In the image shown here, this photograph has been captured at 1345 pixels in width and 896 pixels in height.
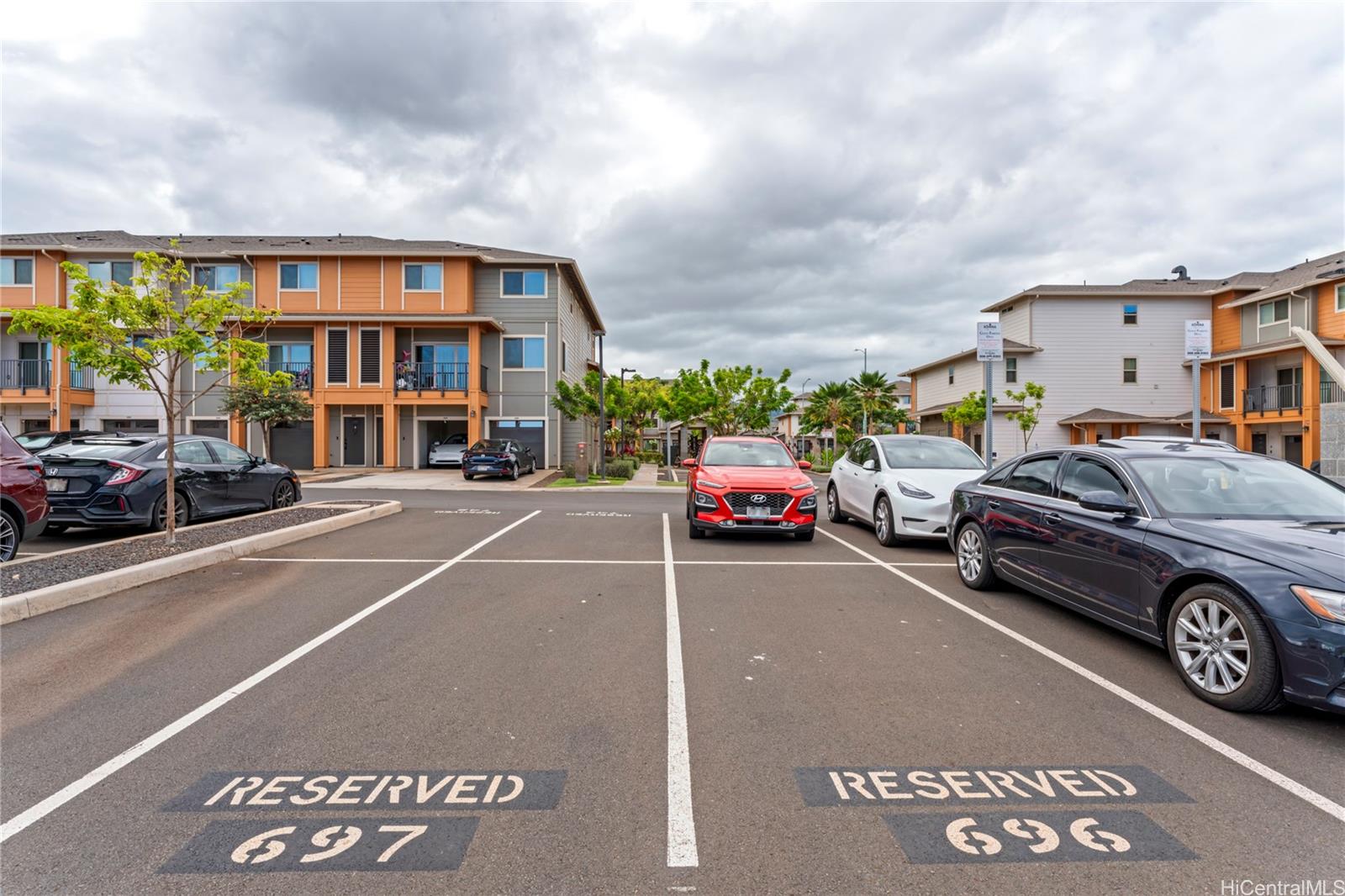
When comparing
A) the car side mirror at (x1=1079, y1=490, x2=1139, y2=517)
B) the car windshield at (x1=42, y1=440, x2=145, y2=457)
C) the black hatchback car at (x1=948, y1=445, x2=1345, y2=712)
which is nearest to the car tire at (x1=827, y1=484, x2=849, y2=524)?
the black hatchback car at (x1=948, y1=445, x2=1345, y2=712)

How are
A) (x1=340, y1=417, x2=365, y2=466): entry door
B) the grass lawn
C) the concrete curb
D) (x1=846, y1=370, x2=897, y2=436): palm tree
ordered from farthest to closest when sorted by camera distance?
(x1=846, y1=370, x2=897, y2=436): palm tree < (x1=340, y1=417, x2=365, y2=466): entry door < the grass lawn < the concrete curb

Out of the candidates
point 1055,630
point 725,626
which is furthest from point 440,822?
point 1055,630

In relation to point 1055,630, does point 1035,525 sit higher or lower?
higher

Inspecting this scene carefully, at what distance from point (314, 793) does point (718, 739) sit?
1.88m

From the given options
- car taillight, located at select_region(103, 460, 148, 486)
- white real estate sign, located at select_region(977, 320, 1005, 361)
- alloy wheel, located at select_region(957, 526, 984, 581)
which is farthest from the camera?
white real estate sign, located at select_region(977, 320, 1005, 361)

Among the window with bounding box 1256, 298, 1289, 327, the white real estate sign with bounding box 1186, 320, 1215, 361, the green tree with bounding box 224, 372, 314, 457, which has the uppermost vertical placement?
the window with bounding box 1256, 298, 1289, 327

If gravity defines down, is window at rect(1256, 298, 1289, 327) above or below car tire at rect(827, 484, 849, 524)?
above

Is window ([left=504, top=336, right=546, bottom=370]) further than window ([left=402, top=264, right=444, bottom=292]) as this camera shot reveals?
Yes

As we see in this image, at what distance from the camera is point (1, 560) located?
22.2ft

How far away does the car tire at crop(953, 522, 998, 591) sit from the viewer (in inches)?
253

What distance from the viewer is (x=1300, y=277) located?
90.3 ft

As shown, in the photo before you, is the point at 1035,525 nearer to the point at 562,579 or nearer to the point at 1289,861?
the point at 1289,861

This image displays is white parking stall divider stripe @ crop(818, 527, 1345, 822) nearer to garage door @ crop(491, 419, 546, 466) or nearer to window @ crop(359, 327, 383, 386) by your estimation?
garage door @ crop(491, 419, 546, 466)

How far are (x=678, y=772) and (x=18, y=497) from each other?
804cm
